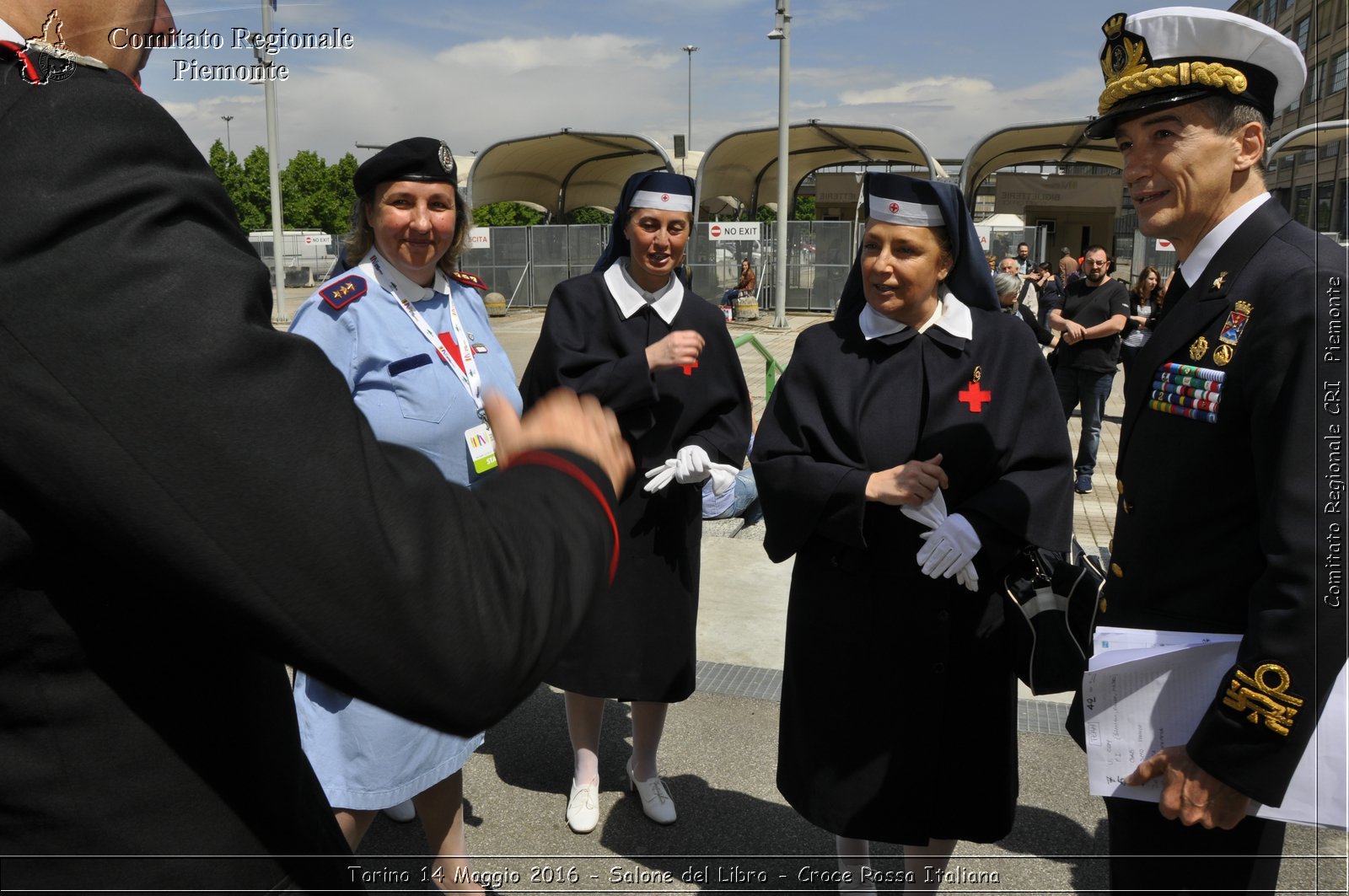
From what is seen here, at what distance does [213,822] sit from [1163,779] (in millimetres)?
1646

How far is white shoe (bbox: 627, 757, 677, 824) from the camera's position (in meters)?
3.49

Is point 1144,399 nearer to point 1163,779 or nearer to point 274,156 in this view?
point 1163,779

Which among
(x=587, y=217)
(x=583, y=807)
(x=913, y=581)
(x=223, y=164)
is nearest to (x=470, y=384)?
(x=223, y=164)

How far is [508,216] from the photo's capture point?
44.4 metres

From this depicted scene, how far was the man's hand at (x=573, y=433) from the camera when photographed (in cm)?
108

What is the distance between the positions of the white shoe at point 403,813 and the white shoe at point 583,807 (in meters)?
0.57

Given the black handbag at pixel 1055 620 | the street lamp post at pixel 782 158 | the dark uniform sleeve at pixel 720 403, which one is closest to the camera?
the black handbag at pixel 1055 620

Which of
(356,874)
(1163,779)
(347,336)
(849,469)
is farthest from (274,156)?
(1163,779)

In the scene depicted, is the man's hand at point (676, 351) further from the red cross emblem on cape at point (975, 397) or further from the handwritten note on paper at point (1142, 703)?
the handwritten note on paper at point (1142, 703)

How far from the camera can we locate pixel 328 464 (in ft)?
2.60

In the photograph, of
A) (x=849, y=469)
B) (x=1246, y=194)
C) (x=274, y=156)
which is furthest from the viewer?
(x=274, y=156)

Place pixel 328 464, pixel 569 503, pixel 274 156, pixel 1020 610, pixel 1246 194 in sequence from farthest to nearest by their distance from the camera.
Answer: pixel 274 156, pixel 1020 610, pixel 1246 194, pixel 569 503, pixel 328 464

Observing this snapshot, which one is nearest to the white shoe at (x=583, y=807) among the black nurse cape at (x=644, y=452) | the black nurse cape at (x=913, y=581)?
the black nurse cape at (x=644, y=452)

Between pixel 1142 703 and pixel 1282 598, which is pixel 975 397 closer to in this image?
pixel 1142 703
